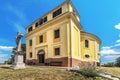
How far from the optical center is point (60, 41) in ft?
85.4

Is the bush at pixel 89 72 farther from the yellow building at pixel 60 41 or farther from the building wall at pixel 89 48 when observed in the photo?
the building wall at pixel 89 48

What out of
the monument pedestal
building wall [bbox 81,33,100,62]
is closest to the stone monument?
the monument pedestal

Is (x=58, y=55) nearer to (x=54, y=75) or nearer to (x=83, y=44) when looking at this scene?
(x=83, y=44)

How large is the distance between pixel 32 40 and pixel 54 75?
23263 millimetres

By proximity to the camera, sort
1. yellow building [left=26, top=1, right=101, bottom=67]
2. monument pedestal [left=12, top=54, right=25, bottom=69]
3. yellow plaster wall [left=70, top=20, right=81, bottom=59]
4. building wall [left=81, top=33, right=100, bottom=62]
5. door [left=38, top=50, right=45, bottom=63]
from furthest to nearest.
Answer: building wall [left=81, top=33, right=100, bottom=62], door [left=38, top=50, right=45, bottom=63], yellow plaster wall [left=70, top=20, right=81, bottom=59], yellow building [left=26, top=1, right=101, bottom=67], monument pedestal [left=12, top=54, right=25, bottom=69]

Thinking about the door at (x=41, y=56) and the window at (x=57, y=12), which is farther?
the door at (x=41, y=56)

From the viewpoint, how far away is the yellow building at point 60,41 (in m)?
24.6

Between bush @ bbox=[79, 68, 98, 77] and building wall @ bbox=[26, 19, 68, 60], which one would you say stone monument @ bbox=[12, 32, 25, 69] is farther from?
building wall @ bbox=[26, 19, 68, 60]

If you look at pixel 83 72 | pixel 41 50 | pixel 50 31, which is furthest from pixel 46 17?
pixel 83 72

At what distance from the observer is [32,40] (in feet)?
114

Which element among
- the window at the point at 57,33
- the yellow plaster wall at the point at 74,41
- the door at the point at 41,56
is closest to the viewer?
the yellow plaster wall at the point at 74,41

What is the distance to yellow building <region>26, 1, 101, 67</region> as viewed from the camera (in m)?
24.6

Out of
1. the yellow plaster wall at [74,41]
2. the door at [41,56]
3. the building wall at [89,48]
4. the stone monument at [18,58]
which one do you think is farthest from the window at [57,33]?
the stone monument at [18,58]

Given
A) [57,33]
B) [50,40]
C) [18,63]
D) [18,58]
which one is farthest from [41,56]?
[18,63]
